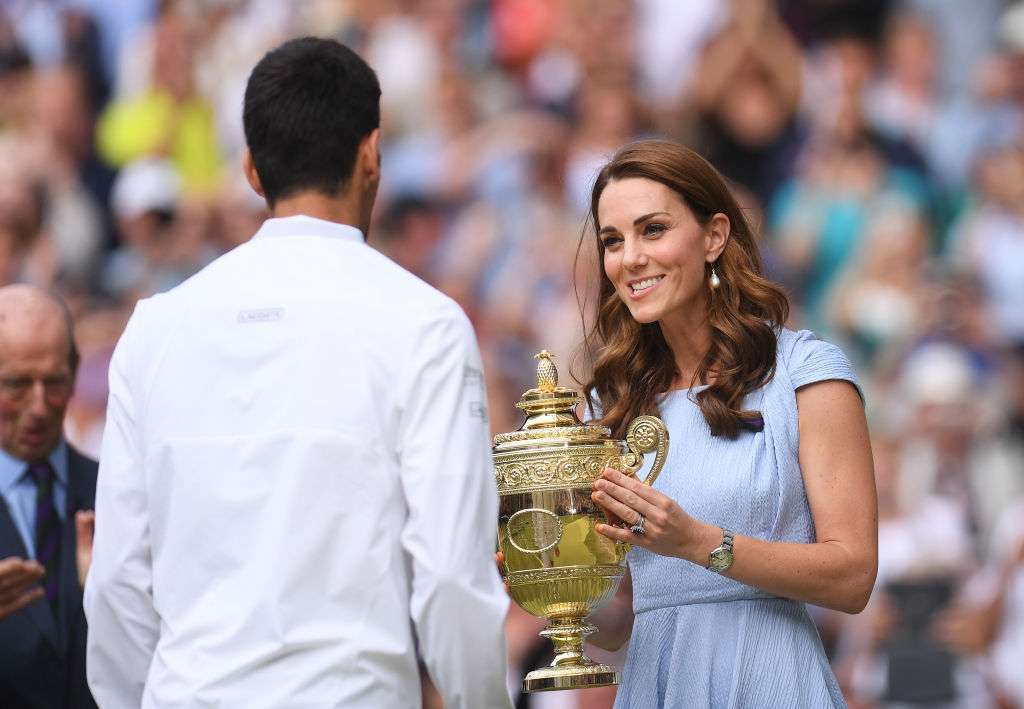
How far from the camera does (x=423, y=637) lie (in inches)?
101

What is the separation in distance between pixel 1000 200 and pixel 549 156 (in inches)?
96.7

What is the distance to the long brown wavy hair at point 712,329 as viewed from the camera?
3.38 metres

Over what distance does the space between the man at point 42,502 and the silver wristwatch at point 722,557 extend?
5.21ft

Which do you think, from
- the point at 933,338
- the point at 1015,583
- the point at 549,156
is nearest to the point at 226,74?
the point at 549,156

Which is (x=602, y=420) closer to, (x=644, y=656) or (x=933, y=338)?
(x=644, y=656)

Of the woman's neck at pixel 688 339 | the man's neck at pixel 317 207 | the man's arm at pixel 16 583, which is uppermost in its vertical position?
the man's neck at pixel 317 207

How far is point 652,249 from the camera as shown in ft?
11.1

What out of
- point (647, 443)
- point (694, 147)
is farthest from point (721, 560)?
point (694, 147)

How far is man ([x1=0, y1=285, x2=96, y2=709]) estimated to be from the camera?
3.94 meters

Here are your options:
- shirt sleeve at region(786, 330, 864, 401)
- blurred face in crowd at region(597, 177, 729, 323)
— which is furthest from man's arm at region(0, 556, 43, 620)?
shirt sleeve at region(786, 330, 864, 401)

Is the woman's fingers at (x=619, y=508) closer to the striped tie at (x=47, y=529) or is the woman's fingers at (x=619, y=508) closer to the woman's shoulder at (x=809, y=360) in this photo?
the woman's shoulder at (x=809, y=360)

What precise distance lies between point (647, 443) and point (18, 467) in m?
1.89

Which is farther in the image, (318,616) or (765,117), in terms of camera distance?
(765,117)

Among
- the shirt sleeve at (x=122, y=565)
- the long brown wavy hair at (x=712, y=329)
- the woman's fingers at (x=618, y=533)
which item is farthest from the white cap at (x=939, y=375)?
the shirt sleeve at (x=122, y=565)
